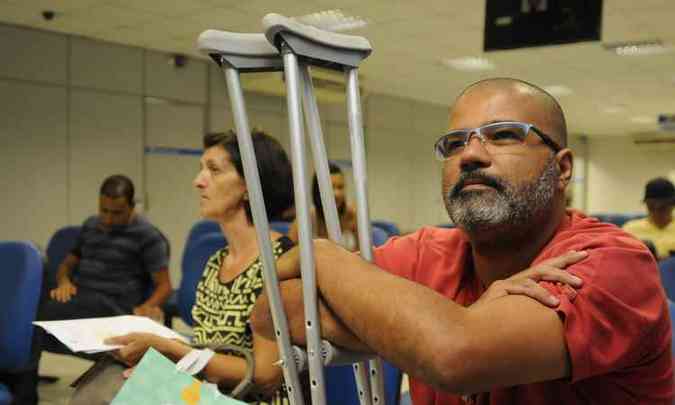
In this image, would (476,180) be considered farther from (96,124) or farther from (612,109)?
(612,109)

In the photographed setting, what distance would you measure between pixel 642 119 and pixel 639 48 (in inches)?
288

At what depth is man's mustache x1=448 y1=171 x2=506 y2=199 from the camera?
39.8 inches

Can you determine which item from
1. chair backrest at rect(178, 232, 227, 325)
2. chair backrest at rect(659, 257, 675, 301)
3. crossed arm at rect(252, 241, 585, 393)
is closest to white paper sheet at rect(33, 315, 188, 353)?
crossed arm at rect(252, 241, 585, 393)

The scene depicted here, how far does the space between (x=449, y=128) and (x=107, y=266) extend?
3151 millimetres

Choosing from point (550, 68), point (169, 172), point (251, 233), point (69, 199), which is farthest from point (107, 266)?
point (550, 68)

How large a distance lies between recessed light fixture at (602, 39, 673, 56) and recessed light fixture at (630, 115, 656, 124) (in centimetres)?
648

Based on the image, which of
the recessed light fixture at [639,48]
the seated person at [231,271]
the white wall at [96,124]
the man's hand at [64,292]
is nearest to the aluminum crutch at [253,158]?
the seated person at [231,271]

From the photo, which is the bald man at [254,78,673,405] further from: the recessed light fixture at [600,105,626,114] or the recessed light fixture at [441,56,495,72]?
the recessed light fixture at [600,105,626,114]

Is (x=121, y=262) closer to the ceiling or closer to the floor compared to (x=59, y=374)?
closer to the ceiling

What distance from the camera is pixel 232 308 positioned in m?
1.82

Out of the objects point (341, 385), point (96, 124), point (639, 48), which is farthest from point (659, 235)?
point (96, 124)

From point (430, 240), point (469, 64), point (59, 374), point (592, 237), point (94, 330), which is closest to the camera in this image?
point (592, 237)

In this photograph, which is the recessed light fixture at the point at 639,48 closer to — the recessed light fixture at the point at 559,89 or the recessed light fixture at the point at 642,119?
the recessed light fixture at the point at 559,89

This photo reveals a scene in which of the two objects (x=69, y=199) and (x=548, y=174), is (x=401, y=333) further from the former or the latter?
(x=69, y=199)
